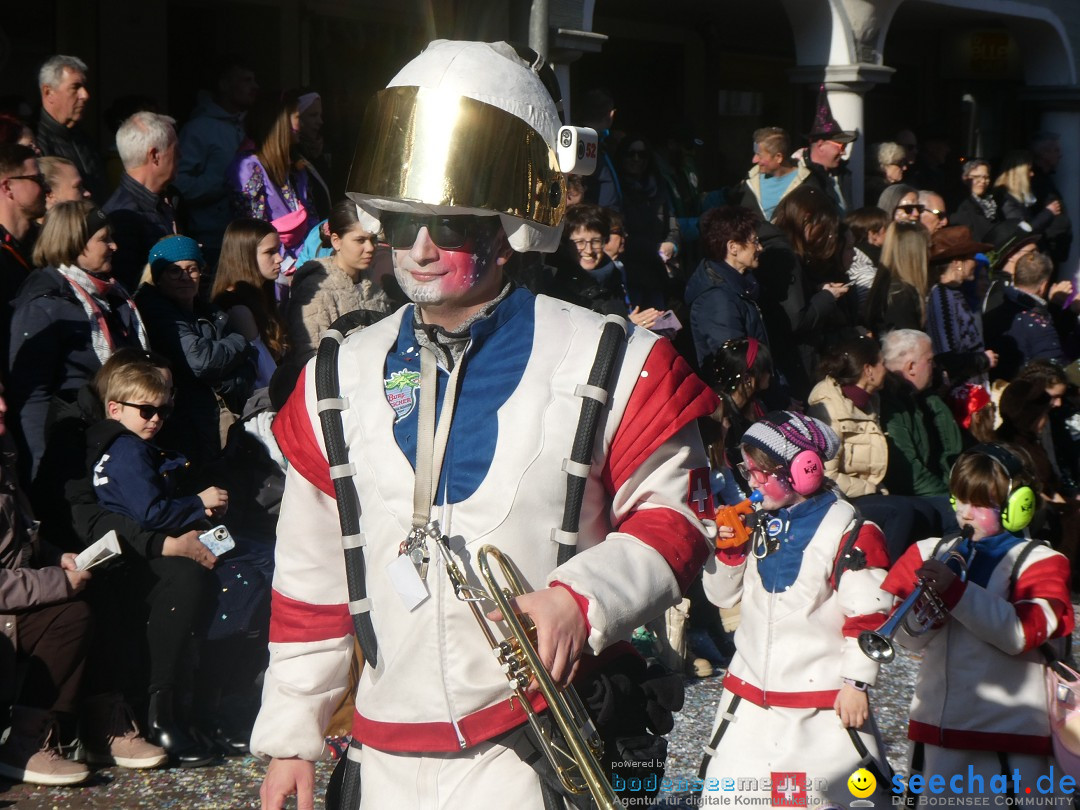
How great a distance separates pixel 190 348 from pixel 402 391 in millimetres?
3035

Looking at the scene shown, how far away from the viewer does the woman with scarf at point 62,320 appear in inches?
202

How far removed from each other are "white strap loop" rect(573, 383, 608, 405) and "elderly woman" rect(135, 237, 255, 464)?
3211mm

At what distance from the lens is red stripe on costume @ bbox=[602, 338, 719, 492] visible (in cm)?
260

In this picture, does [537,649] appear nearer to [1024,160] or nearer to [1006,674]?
[1006,674]

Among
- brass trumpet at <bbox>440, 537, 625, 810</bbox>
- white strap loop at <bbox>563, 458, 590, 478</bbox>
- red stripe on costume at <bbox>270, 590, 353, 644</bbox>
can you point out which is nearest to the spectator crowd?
red stripe on costume at <bbox>270, 590, 353, 644</bbox>

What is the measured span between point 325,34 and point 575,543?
7769 mm

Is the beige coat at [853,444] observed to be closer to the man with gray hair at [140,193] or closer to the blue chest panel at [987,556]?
the blue chest panel at [987,556]

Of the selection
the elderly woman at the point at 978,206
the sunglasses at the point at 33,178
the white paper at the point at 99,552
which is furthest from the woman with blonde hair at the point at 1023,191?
the white paper at the point at 99,552

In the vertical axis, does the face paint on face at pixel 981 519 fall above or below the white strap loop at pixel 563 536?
below

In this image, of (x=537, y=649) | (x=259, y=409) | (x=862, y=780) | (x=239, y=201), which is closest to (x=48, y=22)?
(x=239, y=201)

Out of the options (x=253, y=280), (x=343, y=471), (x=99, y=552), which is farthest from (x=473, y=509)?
(x=253, y=280)

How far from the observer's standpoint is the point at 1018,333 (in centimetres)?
962

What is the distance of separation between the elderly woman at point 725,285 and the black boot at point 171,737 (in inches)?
122

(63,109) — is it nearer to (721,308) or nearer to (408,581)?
(721,308)
